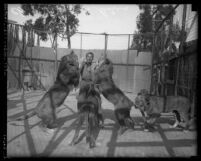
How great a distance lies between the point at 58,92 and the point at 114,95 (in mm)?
1311

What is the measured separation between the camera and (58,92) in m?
4.06

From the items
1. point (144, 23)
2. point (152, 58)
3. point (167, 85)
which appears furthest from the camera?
point (144, 23)

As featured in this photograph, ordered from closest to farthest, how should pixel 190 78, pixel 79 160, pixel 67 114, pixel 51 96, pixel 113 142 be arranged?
pixel 79 160, pixel 113 142, pixel 51 96, pixel 190 78, pixel 67 114

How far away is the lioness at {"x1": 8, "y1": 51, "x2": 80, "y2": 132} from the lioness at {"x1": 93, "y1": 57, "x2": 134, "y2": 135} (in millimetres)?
551

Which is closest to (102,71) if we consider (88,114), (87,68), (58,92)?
(87,68)

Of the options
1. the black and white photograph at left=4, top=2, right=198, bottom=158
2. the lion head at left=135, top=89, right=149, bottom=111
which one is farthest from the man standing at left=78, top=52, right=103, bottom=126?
the lion head at left=135, top=89, right=149, bottom=111

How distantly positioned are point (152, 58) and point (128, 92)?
244 cm

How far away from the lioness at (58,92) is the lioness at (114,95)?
1.81ft

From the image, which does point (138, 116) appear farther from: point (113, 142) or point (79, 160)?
point (79, 160)

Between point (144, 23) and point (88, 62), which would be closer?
point (88, 62)

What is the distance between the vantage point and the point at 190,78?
493cm

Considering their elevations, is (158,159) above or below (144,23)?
below

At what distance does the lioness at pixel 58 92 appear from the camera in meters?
4.00

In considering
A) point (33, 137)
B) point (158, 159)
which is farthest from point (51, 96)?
point (158, 159)
